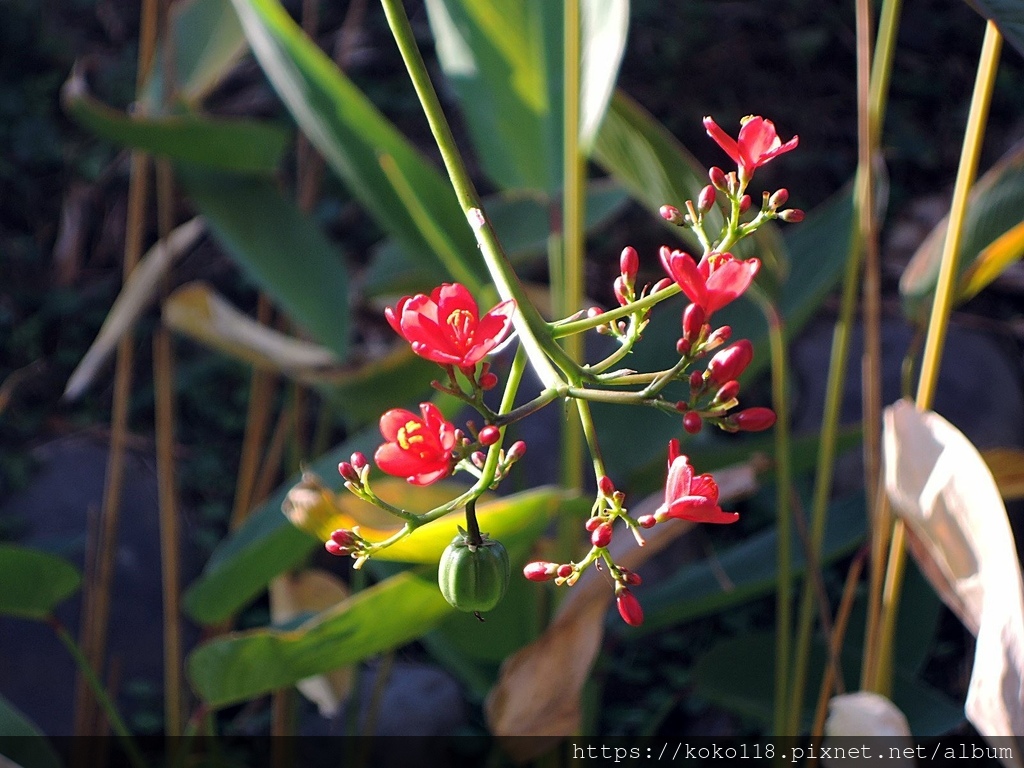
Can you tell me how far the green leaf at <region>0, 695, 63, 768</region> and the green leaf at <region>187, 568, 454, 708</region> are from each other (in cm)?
15

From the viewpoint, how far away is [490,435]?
0.24 metres

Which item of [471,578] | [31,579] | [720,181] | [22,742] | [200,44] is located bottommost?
[22,742]

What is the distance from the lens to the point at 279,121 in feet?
5.67

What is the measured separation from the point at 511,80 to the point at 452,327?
0.56 meters

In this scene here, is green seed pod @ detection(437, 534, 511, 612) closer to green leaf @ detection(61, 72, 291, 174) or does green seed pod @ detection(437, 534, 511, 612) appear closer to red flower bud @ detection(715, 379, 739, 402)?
red flower bud @ detection(715, 379, 739, 402)

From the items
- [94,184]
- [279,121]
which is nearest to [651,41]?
[279,121]

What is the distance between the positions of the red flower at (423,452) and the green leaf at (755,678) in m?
0.60

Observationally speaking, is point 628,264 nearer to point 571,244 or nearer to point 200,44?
point 571,244

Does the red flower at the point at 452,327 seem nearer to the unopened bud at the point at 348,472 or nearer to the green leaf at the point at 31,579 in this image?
the unopened bud at the point at 348,472

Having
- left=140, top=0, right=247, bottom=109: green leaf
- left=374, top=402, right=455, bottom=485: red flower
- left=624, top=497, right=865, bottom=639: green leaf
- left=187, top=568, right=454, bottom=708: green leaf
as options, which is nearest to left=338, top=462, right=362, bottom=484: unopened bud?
left=374, top=402, right=455, bottom=485: red flower

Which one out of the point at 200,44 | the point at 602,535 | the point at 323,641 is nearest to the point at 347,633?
the point at 323,641

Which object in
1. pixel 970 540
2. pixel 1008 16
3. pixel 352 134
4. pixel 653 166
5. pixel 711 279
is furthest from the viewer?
pixel 352 134

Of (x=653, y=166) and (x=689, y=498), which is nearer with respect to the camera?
(x=689, y=498)

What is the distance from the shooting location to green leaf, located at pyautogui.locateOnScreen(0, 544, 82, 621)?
61 centimetres
